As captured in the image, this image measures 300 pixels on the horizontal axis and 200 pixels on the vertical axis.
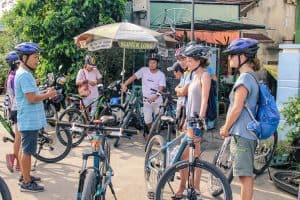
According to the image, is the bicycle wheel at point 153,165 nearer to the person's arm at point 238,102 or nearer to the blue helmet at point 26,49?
the person's arm at point 238,102

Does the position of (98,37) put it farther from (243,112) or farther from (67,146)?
(243,112)

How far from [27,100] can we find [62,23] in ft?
19.1

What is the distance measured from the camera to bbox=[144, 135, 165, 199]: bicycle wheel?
17.7 feet

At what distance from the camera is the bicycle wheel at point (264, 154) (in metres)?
6.46

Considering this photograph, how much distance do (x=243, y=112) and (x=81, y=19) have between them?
7.48 meters

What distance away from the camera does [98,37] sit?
363 inches

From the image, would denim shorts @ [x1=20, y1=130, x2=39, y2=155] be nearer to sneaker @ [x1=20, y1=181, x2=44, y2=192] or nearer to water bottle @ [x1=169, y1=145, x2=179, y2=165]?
sneaker @ [x1=20, y1=181, x2=44, y2=192]

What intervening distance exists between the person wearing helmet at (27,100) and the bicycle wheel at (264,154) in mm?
2967

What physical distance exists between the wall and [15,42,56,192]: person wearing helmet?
12663mm

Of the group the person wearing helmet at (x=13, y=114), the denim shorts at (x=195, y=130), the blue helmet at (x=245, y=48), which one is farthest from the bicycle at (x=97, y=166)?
the person wearing helmet at (x=13, y=114)

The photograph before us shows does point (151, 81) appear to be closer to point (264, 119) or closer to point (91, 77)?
point (91, 77)

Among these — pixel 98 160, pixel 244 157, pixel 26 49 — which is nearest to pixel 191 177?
pixel 244 157

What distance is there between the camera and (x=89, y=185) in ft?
12.9

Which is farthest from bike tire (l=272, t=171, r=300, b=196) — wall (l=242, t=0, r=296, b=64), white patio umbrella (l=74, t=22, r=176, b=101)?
wall (l=242, t=0, r=296, b=64)
